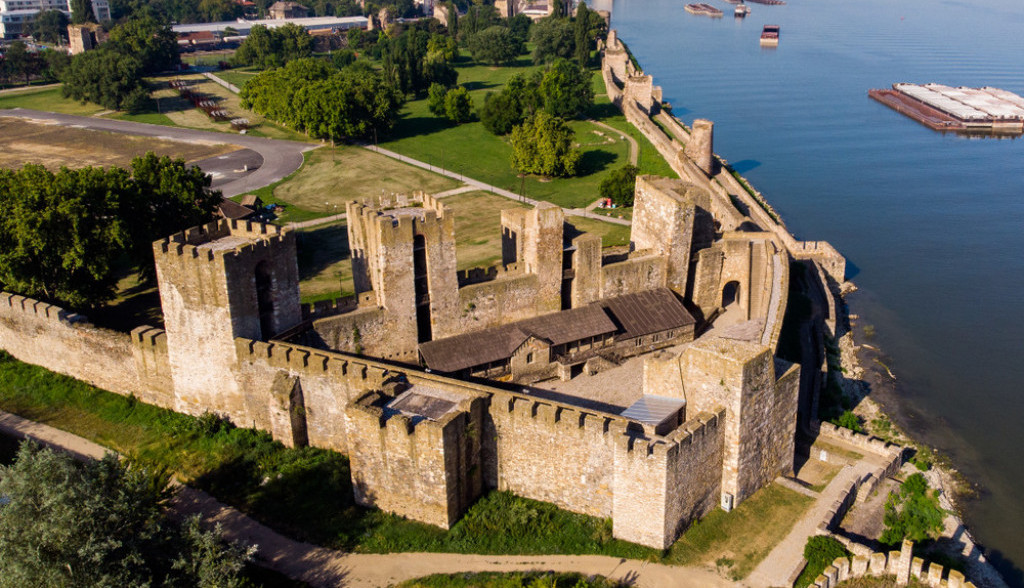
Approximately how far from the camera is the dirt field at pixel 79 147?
72.2 metres

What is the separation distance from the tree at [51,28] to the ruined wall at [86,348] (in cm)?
12437

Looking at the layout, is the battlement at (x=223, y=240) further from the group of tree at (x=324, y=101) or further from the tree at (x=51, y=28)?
the tree at (x=51, y=28)

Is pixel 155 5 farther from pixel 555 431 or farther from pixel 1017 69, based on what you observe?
pixel 555 431

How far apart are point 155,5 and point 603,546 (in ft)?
586

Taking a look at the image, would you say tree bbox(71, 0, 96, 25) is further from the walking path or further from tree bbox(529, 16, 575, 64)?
the walking path

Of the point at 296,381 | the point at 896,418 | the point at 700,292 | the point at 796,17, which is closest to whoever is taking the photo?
the point at 296,381

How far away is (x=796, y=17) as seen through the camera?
609ft

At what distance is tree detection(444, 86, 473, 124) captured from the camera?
8481 cm

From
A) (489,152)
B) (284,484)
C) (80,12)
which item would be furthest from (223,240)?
(80,12)

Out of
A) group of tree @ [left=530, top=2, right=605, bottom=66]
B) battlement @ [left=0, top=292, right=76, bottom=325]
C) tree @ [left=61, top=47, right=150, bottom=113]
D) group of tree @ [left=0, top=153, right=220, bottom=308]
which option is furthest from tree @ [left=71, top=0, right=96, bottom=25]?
battlement @ [left=0, top=292, right=76, bottom=325]

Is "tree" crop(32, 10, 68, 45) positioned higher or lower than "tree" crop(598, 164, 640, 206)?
higher

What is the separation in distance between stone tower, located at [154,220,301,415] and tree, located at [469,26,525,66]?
93.4 metres

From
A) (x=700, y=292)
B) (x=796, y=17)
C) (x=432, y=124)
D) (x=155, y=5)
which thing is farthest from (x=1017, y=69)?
(x=155, y=5)

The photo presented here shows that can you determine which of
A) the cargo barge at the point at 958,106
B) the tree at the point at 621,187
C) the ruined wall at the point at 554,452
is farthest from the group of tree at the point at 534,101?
the ruined wall at the point at 554,452
